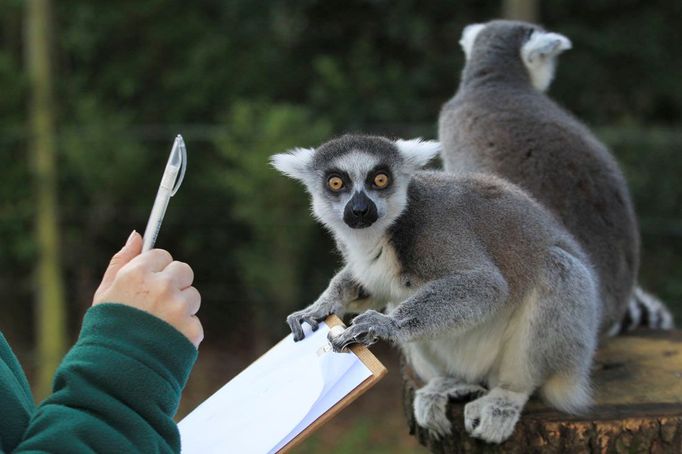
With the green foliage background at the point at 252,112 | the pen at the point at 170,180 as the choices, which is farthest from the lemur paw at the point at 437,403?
the green foliage background at the point at 252,112

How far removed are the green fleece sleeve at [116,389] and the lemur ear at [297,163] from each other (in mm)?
1452

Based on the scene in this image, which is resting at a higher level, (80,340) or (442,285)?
(80,340)

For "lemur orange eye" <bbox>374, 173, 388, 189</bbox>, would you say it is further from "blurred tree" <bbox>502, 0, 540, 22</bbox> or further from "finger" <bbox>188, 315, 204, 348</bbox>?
"blurred tree" <bbox>502, 0, 540, 22</bbox>

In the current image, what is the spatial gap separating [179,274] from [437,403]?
147cm

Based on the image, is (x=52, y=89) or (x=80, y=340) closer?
(x=80, y=340)

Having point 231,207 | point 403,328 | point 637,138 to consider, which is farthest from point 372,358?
point 231,207

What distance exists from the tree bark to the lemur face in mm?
4883

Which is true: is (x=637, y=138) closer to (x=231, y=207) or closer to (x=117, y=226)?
(x=231, y=207)

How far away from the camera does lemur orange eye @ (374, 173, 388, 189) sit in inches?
112

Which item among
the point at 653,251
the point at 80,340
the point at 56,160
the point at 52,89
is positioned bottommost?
the point at 653,251

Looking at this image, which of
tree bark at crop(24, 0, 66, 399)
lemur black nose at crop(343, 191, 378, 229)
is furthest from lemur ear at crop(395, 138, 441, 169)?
tree bark at crop(24, 0, 66, 399)

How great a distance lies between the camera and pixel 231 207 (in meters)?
7.89

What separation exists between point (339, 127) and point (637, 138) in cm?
275

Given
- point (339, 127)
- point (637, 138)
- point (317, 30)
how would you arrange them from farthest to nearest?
point (317, 30)
point (339, 127)
point (637, 138)
